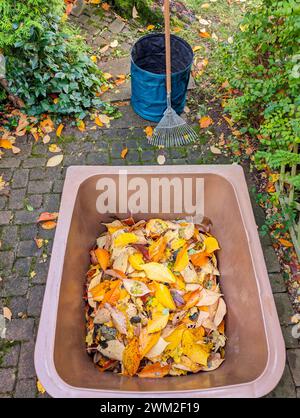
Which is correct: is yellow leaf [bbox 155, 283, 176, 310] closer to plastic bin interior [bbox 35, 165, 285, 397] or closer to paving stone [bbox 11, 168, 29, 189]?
Answer: plastic bin interior [bbox 35, 165, 285, 397]

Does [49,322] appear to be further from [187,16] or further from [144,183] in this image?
[187,16]

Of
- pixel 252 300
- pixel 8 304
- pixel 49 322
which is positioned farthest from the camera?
pixel 8 304

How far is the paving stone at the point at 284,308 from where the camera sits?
8.79 feet

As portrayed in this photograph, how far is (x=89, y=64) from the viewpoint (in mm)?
3965

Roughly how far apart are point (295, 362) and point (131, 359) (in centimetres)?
110

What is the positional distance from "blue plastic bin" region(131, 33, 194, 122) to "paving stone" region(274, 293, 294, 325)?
78.8 inches

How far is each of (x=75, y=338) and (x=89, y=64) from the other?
2846mm

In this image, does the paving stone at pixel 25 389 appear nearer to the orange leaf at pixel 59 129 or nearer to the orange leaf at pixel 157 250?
the orange leaf at pixel 157 250

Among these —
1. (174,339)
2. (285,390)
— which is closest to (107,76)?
(174,339)

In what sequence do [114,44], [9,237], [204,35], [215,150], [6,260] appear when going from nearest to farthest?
[6,260], [9,237], [215,150], [114,44], [204,35]

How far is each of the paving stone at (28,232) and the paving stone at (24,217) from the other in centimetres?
4

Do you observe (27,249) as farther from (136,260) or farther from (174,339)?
(174,339)

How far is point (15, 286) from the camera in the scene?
2805 millimetres
